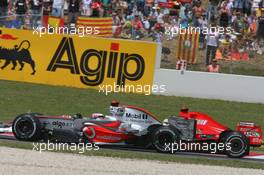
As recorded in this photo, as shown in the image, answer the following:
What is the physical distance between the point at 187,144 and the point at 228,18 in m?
10.5

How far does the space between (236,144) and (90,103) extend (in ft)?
24.4

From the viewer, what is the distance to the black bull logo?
21125 mm

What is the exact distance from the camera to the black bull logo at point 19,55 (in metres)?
21.1

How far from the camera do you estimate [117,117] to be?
40.9ft

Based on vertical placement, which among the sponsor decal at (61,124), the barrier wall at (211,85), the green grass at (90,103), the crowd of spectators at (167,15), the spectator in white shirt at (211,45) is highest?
the crowd of spectators at (167,15)

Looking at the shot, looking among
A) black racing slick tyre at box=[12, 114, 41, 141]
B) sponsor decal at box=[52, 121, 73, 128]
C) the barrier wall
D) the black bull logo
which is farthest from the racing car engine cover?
the black bull logo

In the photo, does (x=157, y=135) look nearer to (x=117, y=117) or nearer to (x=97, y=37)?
(x=117, y=117)

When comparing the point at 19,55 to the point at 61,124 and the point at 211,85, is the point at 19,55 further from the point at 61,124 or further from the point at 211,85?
the point at 61,124

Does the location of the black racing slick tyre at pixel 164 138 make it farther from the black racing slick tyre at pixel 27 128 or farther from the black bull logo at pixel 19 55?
the black bull logo at pixel 19 55

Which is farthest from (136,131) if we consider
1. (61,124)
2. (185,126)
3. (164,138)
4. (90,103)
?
(90,103)

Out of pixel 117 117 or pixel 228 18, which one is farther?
pixel 228 18

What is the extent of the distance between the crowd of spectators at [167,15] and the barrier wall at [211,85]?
701 millimetres

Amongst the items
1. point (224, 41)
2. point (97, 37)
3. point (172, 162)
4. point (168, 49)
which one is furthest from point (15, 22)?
point (172, 162)

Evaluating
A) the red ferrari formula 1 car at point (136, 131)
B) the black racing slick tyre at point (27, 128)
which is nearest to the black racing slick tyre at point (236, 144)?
the red ferrari formula 1 car at point (136, 131)
